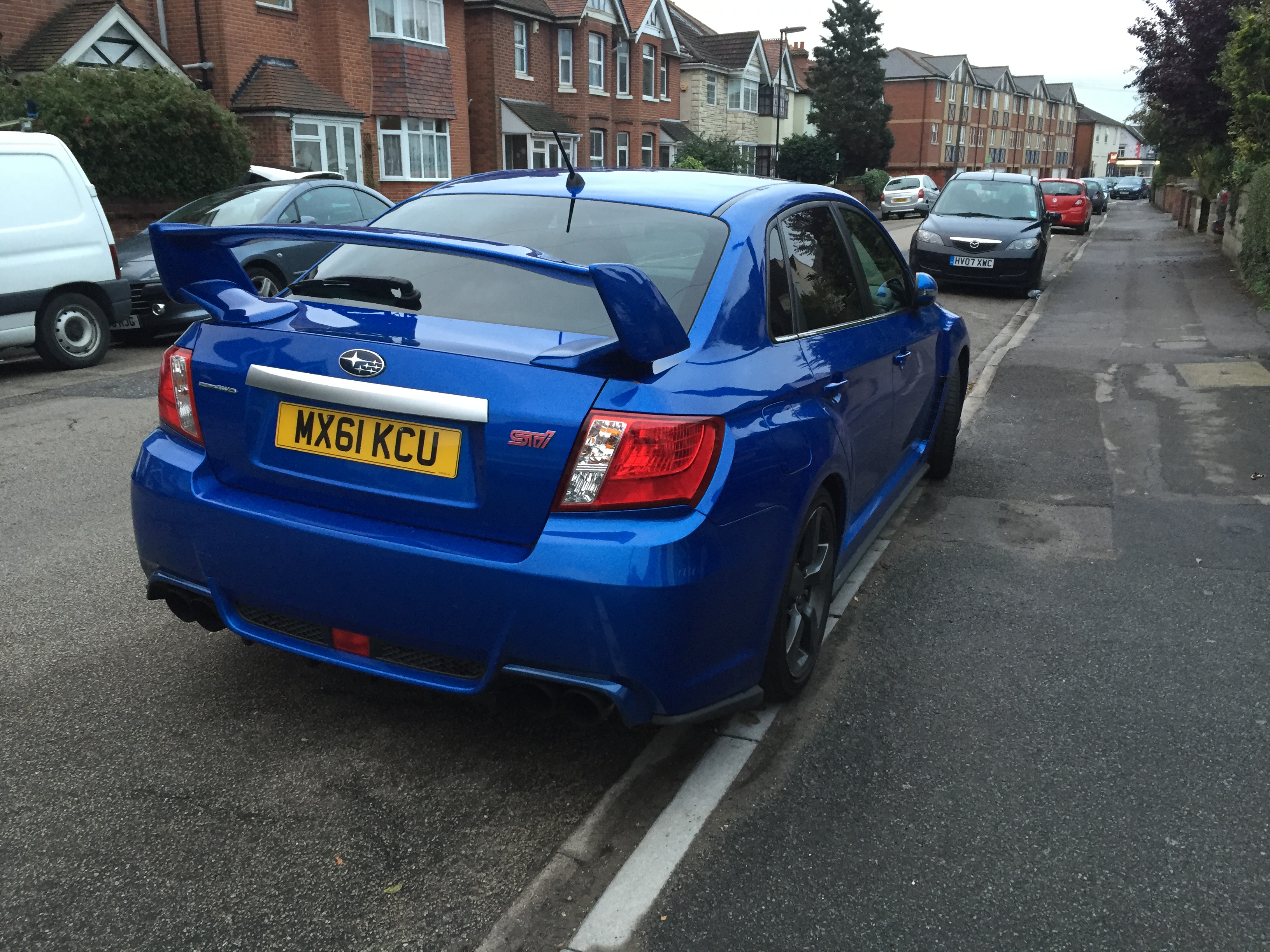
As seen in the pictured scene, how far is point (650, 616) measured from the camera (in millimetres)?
2633

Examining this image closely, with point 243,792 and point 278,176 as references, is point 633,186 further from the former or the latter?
point 278,176

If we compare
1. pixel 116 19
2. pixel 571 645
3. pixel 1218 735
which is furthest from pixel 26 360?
pixel 116 19

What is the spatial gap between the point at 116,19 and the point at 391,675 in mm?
24307

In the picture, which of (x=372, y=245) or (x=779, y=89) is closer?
(x=372, y=245)

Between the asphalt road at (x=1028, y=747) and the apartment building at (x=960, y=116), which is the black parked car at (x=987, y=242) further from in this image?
the apartment building at (x=960, y=116)

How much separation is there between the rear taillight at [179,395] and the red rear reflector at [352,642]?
0.70 metres

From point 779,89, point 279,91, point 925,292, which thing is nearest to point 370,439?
point 925,292

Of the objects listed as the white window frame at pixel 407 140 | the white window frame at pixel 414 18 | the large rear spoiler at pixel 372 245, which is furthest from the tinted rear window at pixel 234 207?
the white window frame at pixel 414 18

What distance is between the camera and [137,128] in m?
17.7

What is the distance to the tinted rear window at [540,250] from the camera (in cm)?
302

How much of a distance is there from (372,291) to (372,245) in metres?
0.13

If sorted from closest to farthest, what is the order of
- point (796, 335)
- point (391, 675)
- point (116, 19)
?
point (391, 675) → point (796, 335) → point (116, 19)

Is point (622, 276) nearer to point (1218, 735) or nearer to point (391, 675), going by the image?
point (391, 675)

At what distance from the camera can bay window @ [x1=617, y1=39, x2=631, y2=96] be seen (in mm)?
43875
